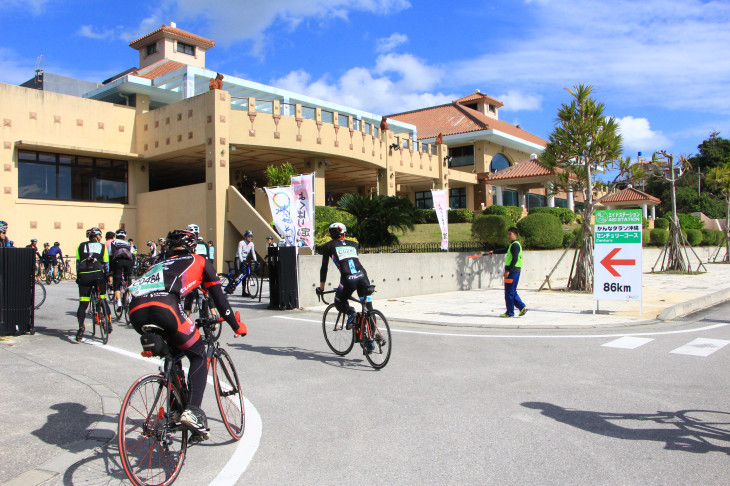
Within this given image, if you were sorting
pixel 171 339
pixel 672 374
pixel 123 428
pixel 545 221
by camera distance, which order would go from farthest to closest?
pixel 545 221 < pixel 672 374 < pixel 171 339 < pixel 123 428

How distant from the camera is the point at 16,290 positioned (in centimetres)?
945

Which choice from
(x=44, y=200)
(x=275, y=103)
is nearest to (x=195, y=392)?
(x=275, y=103)

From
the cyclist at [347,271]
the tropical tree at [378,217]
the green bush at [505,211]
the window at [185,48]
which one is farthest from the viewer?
the window at [185,48]

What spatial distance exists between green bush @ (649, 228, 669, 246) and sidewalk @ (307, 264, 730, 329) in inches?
763

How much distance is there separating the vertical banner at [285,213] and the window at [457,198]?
3040cm

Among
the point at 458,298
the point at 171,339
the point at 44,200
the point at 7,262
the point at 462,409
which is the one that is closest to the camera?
the point at 171,339

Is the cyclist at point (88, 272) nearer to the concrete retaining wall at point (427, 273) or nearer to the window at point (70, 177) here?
the concrete retaining wall at point (427, 273)

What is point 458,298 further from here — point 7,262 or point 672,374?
point 7,262

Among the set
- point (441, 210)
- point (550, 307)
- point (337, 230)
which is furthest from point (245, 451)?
point (441, 210)

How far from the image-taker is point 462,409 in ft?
18.3

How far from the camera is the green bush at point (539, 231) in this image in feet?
76.8

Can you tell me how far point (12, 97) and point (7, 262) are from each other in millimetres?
19900

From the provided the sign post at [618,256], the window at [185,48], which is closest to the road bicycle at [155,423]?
the sign post at [618,256]

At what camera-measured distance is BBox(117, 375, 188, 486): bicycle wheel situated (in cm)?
378
